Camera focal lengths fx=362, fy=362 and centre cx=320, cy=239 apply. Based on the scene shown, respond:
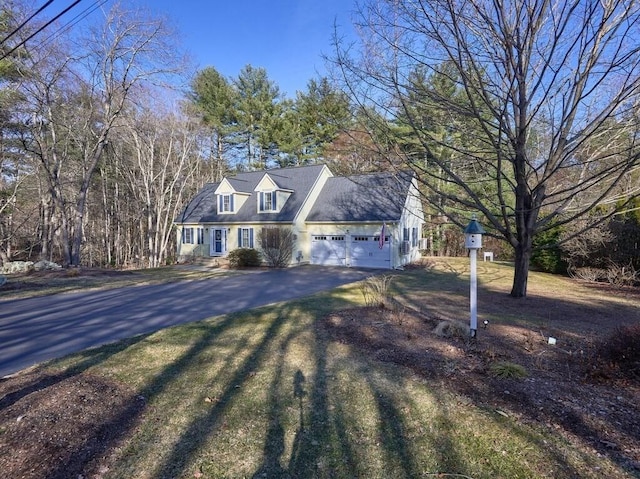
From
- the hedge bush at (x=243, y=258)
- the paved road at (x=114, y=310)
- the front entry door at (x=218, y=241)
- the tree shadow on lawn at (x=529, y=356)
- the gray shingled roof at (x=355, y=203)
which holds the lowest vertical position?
the paved road at (x=114, y=310)

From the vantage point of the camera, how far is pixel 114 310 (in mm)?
8867

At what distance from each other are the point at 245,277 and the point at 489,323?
436 inches

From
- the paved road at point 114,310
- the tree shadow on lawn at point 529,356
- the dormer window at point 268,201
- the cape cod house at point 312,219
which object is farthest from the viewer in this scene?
the dormer window at point 268,201

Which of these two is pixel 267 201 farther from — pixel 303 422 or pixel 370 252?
pixel 303 422

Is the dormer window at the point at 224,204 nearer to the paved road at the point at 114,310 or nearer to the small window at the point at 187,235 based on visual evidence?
the small window at the point at 187,235

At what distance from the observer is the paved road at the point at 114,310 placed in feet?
20.2

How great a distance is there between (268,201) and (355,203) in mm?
5346

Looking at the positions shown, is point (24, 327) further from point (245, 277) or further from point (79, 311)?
point (245, 277)

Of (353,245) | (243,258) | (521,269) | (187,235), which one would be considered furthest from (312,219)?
(521,269)

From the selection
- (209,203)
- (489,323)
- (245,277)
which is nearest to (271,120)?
(209,203)

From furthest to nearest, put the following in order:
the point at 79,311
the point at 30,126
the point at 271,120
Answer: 1. the point at 271,120
2. the point at 30,126
3. the point at 79,311

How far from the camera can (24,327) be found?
24.0 feet

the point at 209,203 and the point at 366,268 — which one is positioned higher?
the point at 209,203

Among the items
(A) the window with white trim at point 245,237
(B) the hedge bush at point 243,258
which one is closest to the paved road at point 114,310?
(B) the hedge bush at point 243,258
